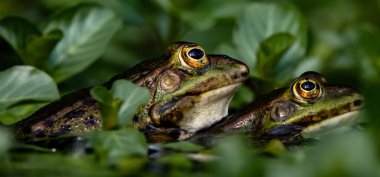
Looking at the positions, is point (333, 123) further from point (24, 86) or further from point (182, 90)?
point (24, 86)

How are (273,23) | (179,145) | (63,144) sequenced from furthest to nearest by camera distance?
1. (273,23)
2. (63,144)
3. (179,145)

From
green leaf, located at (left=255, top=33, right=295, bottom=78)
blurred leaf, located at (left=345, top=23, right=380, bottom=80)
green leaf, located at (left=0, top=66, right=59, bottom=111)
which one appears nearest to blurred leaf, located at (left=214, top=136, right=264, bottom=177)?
green leaf, located at (left=0, top=66, right=59, bottom=111)

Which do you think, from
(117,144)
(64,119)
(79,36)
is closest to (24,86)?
(64,119)

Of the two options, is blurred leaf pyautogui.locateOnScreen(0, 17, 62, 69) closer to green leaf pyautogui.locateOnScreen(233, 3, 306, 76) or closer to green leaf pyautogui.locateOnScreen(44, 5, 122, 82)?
green leaf pyautogui.locateOnScreen(44, 5, 122, 82)

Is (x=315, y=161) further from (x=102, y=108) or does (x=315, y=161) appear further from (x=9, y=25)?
(x=9, y=25)

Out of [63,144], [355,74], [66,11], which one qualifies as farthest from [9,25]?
[355,74]

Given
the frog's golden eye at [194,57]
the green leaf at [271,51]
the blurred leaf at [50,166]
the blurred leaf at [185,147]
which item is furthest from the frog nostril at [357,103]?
the blurred leaf at [50,166]
